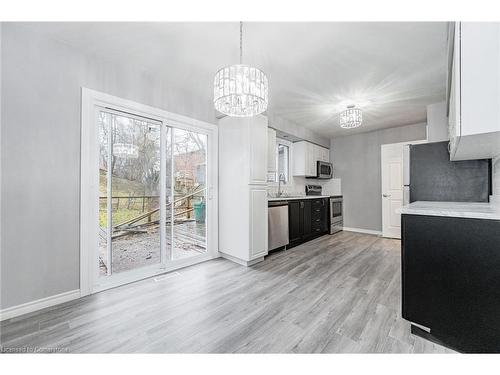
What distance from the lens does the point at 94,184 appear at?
219cm

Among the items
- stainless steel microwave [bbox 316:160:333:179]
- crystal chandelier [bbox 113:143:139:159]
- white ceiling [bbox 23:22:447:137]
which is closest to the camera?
white ceiling [bbox 23:22:447:137]

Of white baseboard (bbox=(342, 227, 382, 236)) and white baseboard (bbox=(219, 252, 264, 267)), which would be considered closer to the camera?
white baseboard (bbox=(219, 252, 264, 267))

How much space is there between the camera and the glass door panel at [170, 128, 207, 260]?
9.73 ft

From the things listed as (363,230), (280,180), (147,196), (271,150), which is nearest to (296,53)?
(271,150)

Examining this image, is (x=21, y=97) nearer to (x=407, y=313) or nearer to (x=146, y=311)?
(x=146, y=311)

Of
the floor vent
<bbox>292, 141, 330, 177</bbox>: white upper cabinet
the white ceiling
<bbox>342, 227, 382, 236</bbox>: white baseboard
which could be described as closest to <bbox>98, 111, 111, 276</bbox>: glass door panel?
the floor vent

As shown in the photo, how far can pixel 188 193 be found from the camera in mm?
3150

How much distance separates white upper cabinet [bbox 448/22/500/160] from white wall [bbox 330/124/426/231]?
4040mm

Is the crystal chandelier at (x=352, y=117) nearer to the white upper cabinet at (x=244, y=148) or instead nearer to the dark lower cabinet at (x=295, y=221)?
the white upper cabinet at (x=244, y=148)

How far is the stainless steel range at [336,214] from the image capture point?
4.97 meters

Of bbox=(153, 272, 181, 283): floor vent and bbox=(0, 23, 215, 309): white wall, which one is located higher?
bbox=(0, 23, 215, 309): white wall

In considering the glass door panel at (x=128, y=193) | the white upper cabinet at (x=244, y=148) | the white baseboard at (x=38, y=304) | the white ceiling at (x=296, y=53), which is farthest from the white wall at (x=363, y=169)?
the white baseboard at (x=38, y=304)

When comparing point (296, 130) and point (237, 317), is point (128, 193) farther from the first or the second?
point (296, 130)

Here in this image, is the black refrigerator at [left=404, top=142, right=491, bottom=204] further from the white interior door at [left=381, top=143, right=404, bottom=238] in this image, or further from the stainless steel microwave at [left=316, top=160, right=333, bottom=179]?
the stainless steel microwave at [left=316, top=160, right=333, bottom=179]
